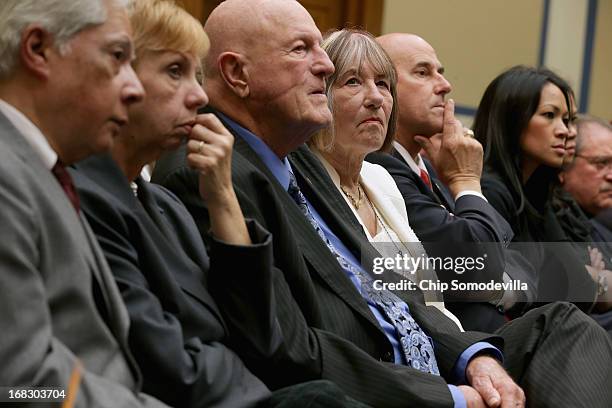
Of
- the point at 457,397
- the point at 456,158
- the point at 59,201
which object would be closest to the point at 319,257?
the point at 457,397

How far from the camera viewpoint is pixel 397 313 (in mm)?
2926

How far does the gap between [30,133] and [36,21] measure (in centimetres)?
18

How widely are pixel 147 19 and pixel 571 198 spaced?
9.90 ft

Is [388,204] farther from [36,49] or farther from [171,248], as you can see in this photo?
[36,49]

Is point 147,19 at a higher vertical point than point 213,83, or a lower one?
higher

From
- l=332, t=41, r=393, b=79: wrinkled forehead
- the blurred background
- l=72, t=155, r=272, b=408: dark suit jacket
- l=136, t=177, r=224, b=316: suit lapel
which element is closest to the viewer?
l=72, t=155, r=272, b=408: dark suit jacket

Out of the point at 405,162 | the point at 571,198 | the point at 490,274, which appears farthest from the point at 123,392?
the point at 571,198

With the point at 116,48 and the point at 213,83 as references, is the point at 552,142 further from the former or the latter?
the point at 116,48

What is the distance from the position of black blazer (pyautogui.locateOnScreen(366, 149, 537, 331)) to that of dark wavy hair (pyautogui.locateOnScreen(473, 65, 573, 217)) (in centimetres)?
63

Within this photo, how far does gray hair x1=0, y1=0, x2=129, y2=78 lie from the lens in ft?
5.97

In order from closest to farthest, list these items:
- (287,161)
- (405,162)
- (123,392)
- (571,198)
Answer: (123,392), (287,161), (405,162), (571,198)

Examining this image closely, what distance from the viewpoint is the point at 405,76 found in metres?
4.12

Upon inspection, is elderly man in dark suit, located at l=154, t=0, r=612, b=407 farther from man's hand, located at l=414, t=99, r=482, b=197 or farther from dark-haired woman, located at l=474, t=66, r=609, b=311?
dark-haired woman, located at l=474, t=66, r=609, b=311

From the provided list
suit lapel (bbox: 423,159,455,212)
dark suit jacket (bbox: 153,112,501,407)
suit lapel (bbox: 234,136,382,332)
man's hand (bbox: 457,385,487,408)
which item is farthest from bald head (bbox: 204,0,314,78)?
suit lapel (bbox: 423,159,455,212)
